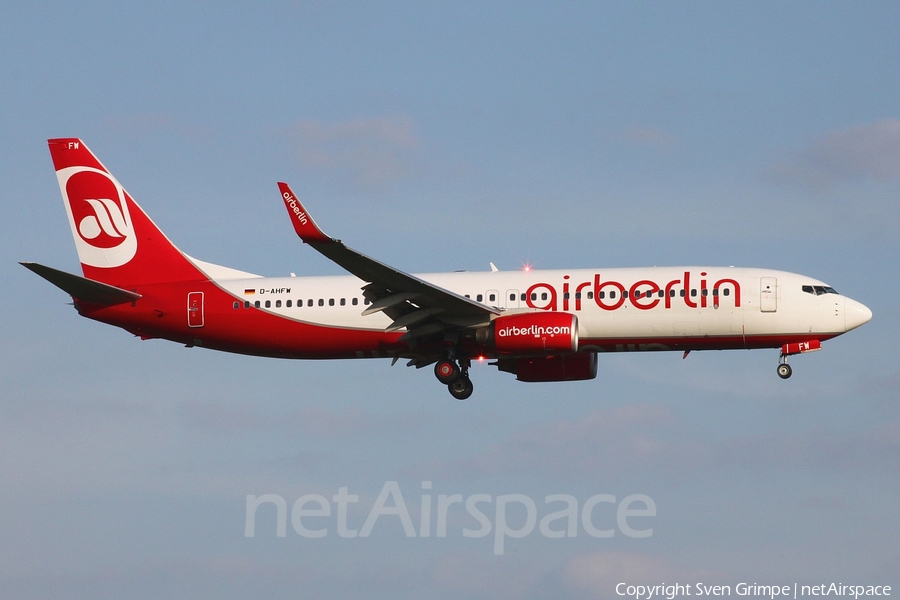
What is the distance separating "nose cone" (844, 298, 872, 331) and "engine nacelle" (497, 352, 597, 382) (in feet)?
30.8

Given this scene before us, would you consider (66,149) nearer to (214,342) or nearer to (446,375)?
(214,342)

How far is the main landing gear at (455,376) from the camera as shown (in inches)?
1923

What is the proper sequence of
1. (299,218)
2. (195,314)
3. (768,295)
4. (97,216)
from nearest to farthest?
(299,218), (768,295), (195,314), (97,216)

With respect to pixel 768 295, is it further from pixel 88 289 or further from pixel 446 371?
pixel 88 289

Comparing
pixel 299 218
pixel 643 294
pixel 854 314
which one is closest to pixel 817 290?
pixel 854 314

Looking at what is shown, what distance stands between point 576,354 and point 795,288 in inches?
331

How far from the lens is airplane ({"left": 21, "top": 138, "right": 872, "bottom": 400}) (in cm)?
4644

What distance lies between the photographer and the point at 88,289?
49.6m

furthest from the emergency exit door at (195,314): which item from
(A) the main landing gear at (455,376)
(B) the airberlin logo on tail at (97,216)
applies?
(A) the main landing gear at (455,376)

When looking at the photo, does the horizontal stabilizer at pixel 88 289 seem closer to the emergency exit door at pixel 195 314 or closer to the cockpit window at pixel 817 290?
the emergency exit door at pixel 195 314

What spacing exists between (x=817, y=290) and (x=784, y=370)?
3.06 meters

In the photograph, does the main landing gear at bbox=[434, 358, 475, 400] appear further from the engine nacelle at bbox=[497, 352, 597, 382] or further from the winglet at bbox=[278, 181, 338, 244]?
the winglet at bbox=[278, 181, 338, 244]

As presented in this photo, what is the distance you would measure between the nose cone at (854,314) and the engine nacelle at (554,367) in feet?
30.8

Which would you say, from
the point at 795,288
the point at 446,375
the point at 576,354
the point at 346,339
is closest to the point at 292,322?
the point at 346,339
